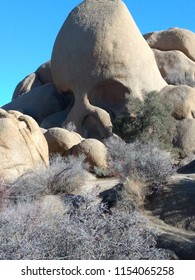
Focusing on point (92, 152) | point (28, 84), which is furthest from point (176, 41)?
point (92, 152)

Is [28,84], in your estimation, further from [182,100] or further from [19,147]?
[19,147]

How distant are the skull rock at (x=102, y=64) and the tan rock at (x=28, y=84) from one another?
804 centimetres

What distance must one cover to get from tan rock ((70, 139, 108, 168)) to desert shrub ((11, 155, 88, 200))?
4540 millimetres

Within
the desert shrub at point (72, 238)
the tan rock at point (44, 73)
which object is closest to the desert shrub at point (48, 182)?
the desert shrub at point (72, 238)

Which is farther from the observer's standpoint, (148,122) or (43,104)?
(43,104)

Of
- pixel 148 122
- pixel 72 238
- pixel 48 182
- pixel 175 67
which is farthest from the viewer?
pixel 175 67

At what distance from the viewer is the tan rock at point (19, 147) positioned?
575 inches

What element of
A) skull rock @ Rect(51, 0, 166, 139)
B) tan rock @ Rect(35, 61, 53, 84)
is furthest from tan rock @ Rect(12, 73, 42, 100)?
skull rock @ Rect(51, 0, 166, 139)

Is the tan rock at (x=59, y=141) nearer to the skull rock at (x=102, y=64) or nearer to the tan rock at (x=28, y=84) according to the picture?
the skull rock at (x=102, y=64)

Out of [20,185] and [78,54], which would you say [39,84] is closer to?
[78,54]

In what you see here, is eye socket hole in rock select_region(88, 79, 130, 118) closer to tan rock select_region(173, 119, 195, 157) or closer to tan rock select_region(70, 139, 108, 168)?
tan rock select_region(173, 119, 195, 157)

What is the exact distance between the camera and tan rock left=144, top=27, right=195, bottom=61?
123 ft

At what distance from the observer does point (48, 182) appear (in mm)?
12844

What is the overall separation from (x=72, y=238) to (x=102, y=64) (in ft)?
85.4
